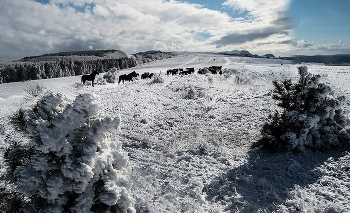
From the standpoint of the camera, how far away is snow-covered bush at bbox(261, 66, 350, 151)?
716 centimetres

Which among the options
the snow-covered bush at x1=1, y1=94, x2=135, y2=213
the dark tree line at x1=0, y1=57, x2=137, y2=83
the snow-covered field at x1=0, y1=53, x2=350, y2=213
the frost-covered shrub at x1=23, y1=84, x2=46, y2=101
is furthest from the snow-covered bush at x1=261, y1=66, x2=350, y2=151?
the dark tree line at x1=0, y1=57, x2=137, y2=83

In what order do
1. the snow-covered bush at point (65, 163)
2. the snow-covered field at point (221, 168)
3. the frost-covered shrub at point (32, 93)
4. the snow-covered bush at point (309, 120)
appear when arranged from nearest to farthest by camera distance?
the snow-covered bush at point (65, 163) < the frost-covered shrub at point (32, 93) < the snow-covered field at point (221, 168) < the snow-covered bush at point (309, 120)

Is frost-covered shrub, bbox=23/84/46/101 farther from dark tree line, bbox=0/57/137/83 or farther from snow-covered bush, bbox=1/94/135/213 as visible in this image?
dark tree line, bbox=0/57/137/83

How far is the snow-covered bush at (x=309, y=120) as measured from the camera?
7.16 meters

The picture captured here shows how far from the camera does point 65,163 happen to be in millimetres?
3244

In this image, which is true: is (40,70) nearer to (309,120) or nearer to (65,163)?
(65,163)

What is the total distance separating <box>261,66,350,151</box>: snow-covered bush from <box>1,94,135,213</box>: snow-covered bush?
681 cm

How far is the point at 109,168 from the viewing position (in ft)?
11.9

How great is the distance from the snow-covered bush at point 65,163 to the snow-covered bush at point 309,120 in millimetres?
6807

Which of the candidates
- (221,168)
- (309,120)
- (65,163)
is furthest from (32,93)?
(309,120)

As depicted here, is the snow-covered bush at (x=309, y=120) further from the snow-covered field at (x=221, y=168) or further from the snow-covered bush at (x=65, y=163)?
the snow-covered bush at (x=65, y=163)

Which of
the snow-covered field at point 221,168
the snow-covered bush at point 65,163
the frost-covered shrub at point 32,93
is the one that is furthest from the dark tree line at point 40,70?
the snow-covered bush at point 65,163

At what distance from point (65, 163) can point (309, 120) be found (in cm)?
832

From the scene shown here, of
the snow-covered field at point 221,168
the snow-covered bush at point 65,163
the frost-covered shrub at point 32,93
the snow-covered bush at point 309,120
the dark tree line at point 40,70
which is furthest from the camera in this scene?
the dark tree line at point 40,70
